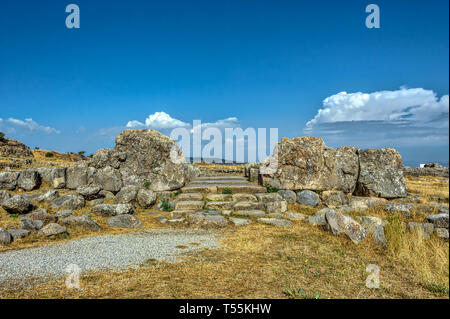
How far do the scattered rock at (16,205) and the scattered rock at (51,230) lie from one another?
2194mm

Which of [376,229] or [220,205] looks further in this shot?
[220,205]

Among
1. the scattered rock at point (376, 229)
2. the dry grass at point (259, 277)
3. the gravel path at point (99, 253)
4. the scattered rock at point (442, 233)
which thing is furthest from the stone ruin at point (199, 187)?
the dry grass at point (259, 277)

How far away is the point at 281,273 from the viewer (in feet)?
15.3

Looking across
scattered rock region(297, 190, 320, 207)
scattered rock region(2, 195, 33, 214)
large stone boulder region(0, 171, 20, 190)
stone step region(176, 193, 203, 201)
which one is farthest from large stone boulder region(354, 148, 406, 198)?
large stone boulder region(0, 171, 20, 190)

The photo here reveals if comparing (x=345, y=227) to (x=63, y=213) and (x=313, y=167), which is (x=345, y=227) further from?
(x=63, y=213)

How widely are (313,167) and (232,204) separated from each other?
3.59m

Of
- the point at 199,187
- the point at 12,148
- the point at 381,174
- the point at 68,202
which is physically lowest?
the point at 68,202

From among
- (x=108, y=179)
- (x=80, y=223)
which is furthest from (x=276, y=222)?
(x=108, y=179)

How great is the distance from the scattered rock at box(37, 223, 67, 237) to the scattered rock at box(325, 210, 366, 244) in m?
6.97

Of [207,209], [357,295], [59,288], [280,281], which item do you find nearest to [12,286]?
[59,288]

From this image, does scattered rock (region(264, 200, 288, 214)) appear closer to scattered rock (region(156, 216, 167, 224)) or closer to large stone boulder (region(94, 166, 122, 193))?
scattered rock (region(156, 216, 167, 224))

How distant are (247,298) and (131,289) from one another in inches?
67.4

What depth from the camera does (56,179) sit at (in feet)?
37.2

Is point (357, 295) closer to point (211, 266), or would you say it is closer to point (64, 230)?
point (211, 266)
